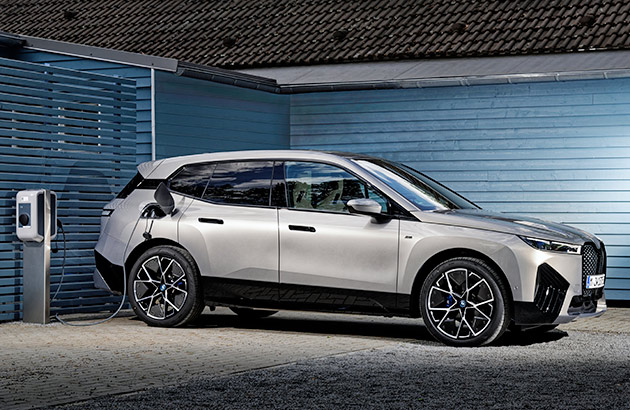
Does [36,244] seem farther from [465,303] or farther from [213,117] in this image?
[465,303]

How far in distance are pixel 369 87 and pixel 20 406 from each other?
10.7 metres

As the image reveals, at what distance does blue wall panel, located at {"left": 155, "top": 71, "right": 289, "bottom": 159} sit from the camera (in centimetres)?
1475

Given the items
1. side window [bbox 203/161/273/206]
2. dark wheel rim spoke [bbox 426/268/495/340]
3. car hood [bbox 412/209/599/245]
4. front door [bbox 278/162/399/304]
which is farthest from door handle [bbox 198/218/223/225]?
dark wheel rim spoke [bbox 426/268/495/340]

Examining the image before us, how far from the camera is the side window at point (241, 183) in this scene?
1135cm

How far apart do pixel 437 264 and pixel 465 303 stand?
46 centimetres

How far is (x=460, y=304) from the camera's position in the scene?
1031 centimetres

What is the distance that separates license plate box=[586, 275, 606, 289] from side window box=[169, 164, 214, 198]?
3.86 m

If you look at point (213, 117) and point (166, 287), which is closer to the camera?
point (166, 287)

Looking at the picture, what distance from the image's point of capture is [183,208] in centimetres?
1162


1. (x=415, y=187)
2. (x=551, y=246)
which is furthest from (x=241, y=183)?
(x=551, y=246)

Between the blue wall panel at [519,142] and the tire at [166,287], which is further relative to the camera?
the blue wall panel at [519,142]

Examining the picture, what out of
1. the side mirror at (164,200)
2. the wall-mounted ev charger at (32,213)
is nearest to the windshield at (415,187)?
the side mirror at (164,200)

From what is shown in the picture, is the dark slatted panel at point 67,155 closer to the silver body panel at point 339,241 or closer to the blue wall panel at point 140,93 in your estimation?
the blue wall panel at point 140,93

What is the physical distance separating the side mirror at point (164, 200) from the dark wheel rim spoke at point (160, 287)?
0.48 meters
